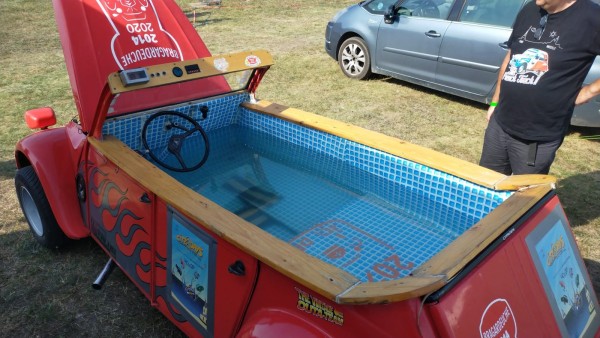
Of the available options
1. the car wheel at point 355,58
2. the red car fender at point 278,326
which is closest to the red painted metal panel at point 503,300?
the red car fender at point 278,326

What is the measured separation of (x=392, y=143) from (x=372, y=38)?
4277 mm

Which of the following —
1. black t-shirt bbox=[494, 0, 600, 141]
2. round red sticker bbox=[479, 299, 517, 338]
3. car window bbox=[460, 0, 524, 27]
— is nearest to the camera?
round red sticker bbox=[479, 299, 517, 338]

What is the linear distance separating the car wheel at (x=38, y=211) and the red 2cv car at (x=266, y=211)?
14 mm

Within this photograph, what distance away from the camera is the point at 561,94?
269cm

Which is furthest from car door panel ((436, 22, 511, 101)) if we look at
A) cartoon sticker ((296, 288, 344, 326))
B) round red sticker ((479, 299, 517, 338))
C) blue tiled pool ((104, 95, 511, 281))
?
cartoon sticker ((296, 288, 344, 326))

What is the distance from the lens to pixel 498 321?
5.74 feet

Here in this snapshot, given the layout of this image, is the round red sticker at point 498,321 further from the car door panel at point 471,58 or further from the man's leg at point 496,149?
the car door panel at point 471,58

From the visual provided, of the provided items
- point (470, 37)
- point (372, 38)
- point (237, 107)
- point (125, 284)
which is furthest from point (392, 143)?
point (372, 38)

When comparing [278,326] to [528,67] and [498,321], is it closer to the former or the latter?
[498,321]

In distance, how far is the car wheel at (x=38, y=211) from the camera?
327 centimetres

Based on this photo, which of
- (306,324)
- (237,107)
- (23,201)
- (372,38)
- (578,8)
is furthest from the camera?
(372,38)

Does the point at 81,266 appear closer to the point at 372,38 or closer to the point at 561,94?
the point at 561,94

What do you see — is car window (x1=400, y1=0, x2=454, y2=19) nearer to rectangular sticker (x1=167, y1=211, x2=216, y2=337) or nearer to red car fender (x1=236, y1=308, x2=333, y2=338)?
rectangular sticker (x1=167, y1=211, x2=216, y2=337)

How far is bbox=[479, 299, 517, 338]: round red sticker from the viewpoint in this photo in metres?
1.70
